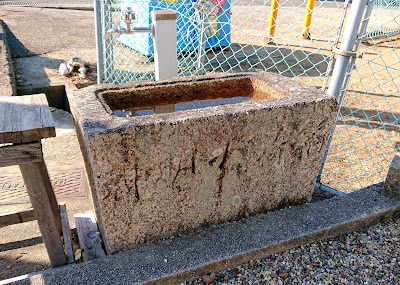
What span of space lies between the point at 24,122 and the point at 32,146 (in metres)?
0.12

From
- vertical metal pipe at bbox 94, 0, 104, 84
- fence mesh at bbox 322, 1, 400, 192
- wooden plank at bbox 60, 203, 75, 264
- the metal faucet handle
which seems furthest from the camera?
vertical metal pipe at bbox 94, 0, 104, 84

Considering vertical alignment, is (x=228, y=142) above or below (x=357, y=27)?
below

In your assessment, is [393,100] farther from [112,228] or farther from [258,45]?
[112,228]

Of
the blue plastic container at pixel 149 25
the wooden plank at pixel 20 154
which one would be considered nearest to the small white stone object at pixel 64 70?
the blue plastic container at pixel 149 25

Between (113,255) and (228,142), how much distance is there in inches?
35.4

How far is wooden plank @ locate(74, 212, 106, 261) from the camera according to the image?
2.06m

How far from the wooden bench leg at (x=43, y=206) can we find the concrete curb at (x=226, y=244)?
0.18m

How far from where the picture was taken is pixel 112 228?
1818 mm

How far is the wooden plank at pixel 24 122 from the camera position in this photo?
1.52 m

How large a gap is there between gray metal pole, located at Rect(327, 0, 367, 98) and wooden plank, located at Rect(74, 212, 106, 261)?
1.92 meters

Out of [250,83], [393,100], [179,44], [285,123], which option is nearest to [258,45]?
[179,44]

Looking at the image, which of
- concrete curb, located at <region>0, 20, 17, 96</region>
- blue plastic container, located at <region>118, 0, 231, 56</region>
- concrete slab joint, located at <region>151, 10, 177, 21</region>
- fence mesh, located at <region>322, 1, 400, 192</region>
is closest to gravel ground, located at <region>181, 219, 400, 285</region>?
fence mesh, located at <region>322, 1, 400, 192</region>

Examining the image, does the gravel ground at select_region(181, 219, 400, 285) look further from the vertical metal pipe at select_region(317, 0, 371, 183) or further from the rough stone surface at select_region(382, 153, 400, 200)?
the vertical metal pipe at select_region(317, 0, 371, 183)

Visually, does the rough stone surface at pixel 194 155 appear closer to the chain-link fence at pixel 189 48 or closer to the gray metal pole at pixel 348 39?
the gray metal pole at pixel 348 39
